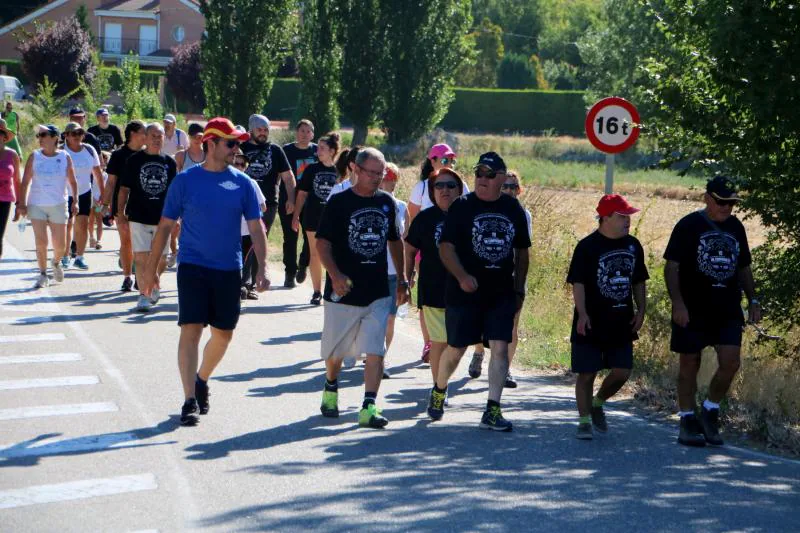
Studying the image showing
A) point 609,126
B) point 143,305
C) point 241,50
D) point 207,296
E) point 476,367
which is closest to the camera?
point 207,296

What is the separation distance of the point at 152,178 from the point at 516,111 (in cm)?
5952

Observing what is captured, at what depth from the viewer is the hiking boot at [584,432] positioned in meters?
8.19

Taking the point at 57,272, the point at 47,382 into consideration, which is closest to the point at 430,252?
the point at 47,382

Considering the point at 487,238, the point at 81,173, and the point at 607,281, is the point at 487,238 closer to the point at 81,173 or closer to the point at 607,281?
the point at 607,281

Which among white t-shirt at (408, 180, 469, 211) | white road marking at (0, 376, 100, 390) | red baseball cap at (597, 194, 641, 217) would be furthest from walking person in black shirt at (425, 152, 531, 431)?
white road marking at (0, 376, 100, 390)

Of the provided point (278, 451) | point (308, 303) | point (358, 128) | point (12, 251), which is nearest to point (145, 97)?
point (358, 128)

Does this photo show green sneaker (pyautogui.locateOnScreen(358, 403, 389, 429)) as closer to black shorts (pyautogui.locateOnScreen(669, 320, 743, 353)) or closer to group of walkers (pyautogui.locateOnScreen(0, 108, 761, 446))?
group of walkers (pyautogui.locateOnScreen(0, 108, 761, 446))

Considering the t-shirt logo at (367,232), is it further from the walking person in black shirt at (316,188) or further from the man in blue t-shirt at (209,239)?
the walking person in black shirt at (316,188)

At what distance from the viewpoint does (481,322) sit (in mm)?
8406

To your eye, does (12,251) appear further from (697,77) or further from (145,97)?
(145,97)

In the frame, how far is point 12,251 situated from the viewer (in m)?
17.6

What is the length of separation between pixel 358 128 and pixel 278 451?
127ft

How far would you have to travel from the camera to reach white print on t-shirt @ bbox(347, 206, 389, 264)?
830 centimetres

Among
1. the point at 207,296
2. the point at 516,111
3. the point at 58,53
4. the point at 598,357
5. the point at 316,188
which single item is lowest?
the point at 598,357
